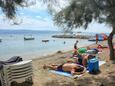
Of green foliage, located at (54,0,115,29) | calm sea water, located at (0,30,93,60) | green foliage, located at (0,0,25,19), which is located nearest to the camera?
green foliage, located at (0,0,25,19)

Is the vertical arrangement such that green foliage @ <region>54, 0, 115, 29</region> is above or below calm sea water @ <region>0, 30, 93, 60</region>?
above

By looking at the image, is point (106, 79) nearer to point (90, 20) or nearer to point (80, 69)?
point (80, 69)

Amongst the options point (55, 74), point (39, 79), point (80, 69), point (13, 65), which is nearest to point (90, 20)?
point (80, 69)

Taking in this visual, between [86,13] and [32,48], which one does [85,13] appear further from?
[32,48]

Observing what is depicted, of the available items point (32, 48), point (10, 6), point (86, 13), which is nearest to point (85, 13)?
point (86, 13)

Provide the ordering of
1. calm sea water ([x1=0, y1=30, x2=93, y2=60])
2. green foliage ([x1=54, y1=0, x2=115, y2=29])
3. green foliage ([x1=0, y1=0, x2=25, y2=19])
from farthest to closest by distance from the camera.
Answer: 1. calm sea water ([x1=0, y1=30, x2=93, y2=60])
2. green foliage ([x1=54, y1=0, x2=115, y2=29])
3. green foliage ([x1=0, y1=0, x2=25, y2=19])

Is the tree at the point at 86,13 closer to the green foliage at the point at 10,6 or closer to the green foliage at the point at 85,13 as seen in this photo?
the green foliage at the point at 85,13

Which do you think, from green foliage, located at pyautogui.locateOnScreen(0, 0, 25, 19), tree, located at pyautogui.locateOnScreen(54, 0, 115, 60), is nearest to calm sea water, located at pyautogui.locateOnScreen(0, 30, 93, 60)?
tree, located at pyautogui.locateOnScreen(54, 0, 115, 60)

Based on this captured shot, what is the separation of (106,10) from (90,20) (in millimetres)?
3263

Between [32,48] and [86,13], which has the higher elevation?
[86,13]

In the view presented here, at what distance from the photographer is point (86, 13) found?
11477 mm

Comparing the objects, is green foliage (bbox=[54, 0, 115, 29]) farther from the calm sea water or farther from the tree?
the calm sea water

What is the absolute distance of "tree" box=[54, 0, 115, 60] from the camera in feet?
29.8

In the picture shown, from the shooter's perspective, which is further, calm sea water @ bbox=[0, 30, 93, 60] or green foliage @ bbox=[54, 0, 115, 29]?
calm sea water @ bbox=[0, 30, 93, 60]
